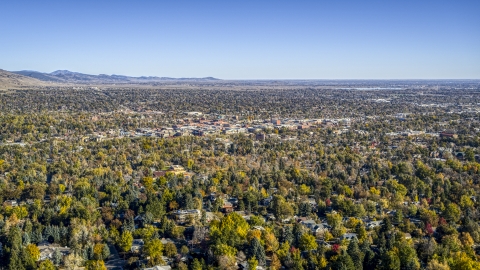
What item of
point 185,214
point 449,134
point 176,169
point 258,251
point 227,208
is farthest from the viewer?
point 449,134

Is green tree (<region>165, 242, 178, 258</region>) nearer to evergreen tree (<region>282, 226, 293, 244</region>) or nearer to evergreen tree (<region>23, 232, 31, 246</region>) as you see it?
evergreen tree (<region>282, 226, 293, 244</region>)

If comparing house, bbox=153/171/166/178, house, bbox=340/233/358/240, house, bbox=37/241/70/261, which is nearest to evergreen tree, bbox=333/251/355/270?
house, bbox=340/233/358/240

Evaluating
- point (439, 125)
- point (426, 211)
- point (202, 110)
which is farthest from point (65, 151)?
point (439, 125)

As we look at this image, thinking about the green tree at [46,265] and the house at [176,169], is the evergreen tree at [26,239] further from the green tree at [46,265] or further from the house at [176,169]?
the house at [176,169]

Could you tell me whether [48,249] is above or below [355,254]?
below

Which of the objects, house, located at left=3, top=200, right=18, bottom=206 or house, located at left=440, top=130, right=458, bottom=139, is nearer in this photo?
house, located at left=3, top=200, right=18, bottom=206

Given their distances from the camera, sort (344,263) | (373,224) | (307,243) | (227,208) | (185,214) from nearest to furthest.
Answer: (344,263), (307,243), (373,224), (185,214), (227,208)

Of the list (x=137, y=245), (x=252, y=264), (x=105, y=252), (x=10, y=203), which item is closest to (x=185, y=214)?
(x=137, y=245)

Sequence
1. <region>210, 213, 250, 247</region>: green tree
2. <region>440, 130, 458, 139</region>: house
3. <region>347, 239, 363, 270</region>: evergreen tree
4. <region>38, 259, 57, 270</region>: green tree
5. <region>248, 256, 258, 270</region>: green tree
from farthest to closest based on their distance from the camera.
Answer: <region>440, 130, 458, 139</region>: house, <region>210, 213, 250, 247</region>: green tree, <region>347, 239, 363, 270</region>: evergreen tree, <region>248, 256, 258, 270</region>: green tree, <region>38, 259, 57, 270</region>: green tree

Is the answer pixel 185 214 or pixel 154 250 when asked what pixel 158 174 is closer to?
pixel 185 214

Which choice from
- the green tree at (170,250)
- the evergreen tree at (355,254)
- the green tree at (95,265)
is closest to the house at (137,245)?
the green tree at (170,250)
